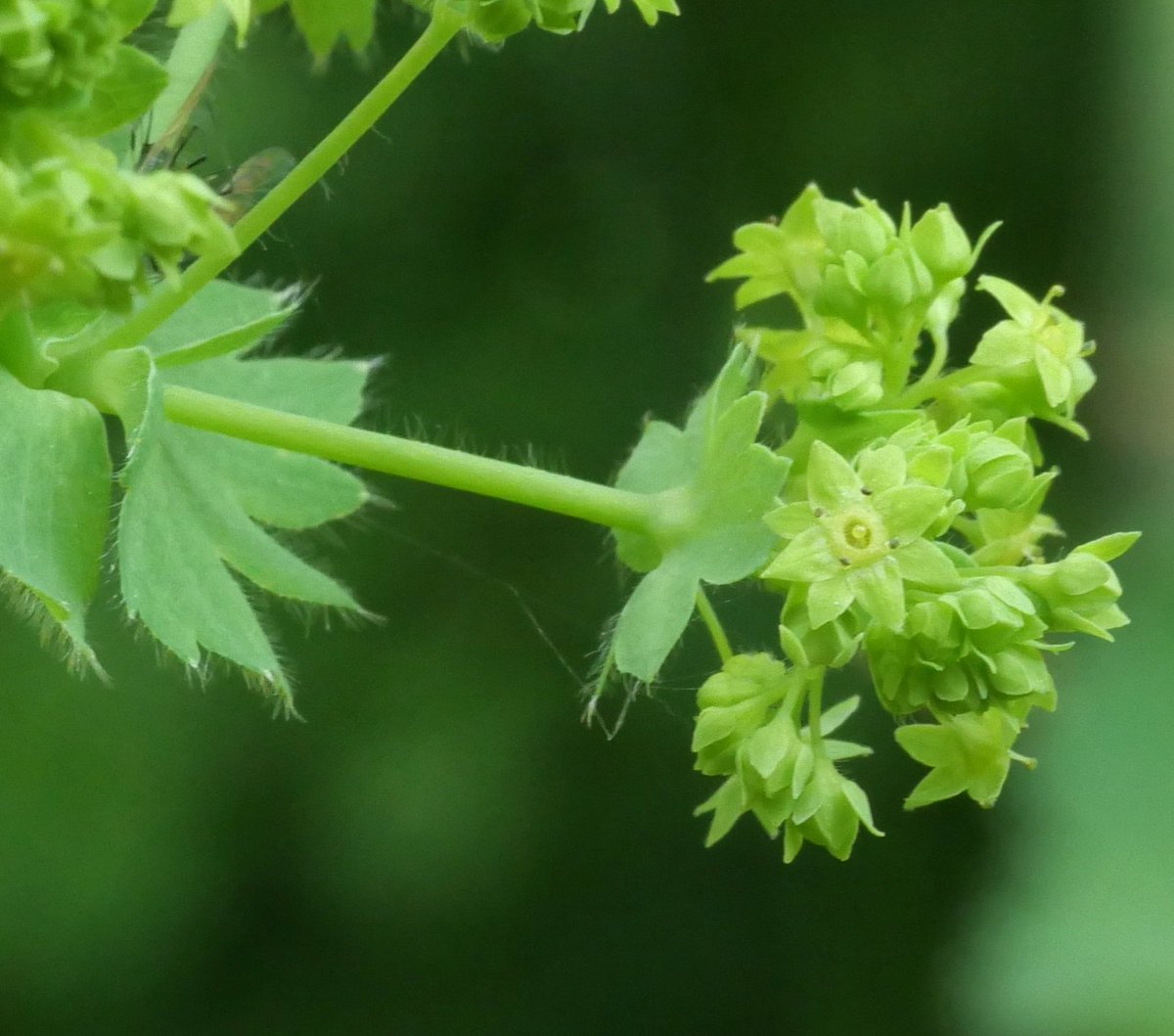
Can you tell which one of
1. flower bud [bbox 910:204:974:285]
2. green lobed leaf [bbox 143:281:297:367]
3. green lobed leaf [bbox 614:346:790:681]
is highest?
flower bud [bbox 910:204:974:285]

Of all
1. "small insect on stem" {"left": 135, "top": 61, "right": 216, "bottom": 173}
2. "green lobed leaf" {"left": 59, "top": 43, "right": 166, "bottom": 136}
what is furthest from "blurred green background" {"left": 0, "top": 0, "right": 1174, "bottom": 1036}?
"green lobed leaf" {"left": 59, "top": 43, "right": 166, "bottom": 136}

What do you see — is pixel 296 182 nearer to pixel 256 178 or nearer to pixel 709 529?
pixel 256 178

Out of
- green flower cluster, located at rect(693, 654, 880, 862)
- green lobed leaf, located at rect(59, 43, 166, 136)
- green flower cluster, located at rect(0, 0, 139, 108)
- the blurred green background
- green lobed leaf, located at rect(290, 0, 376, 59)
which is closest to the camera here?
green flower cluster, located at rect(0, 0, 139, 108)

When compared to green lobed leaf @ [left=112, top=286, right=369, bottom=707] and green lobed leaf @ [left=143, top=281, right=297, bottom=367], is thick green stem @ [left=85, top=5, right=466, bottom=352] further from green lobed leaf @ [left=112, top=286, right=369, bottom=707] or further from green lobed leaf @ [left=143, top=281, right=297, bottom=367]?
green lobed leaf @ [left=143, top=281, right=297, bottom=367]

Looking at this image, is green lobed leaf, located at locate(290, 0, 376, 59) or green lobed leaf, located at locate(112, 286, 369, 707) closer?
green lobed leaf, located at locate(112, 286, 369, 707)

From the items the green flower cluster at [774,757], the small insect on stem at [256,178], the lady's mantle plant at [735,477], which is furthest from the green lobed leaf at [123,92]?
the green flower cluster at [774,757]

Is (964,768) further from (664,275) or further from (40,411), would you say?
(664,275)

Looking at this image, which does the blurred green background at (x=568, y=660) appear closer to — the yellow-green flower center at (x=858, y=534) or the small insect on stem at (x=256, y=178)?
the small insect on stem at (x=256, y=178)
